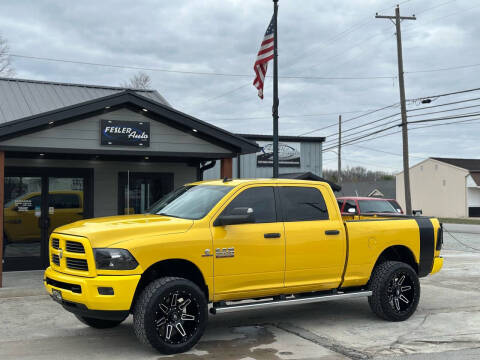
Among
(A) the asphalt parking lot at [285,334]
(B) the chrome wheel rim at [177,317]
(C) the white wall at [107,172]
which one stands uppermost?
(C) the white wall at [107,172]

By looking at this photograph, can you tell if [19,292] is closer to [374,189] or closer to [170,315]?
[170,315]

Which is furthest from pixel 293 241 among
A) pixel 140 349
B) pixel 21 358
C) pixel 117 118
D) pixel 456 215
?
pixel 456 215

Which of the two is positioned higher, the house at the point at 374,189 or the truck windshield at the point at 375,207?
the house at the point at 374,189

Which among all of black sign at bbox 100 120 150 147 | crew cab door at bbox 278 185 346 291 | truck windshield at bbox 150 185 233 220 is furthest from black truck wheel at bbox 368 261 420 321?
black sign at bbox 100 120 150 147

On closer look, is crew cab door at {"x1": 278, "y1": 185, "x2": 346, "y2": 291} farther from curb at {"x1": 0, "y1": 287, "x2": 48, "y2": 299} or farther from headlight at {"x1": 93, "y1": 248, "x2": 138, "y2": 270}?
curb at {"x1": 0, "y1": 287, "x2": 48, "y2": 299}

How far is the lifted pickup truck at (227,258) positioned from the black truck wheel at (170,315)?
0.01 meters

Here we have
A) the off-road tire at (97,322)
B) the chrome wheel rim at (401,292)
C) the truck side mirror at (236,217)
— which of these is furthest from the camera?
the chrome wheel rim at (401,292)

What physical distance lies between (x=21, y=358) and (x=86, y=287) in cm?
113

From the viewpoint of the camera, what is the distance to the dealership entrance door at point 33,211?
12828 mm

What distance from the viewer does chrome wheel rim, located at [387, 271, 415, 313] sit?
26.2 ft

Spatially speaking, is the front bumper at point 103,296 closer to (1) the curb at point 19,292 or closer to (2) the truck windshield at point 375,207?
(1) the curb at point 19,292

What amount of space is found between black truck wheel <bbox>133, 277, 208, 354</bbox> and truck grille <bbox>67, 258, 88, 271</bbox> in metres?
0.72

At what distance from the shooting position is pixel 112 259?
603cm

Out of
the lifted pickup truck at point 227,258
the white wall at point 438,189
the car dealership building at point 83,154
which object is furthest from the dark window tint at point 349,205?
the white wall at point 438,189
